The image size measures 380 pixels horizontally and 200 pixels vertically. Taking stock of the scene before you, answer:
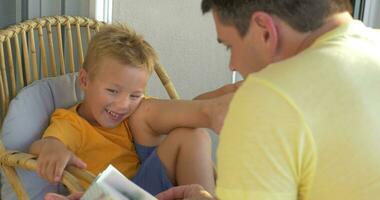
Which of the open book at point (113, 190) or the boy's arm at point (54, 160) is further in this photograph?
the boy's arm at point (54, 160)

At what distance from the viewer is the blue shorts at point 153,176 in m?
1.53

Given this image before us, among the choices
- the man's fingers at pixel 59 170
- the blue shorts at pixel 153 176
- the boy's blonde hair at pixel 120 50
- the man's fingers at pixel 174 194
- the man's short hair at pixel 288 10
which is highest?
the man's short hair at pixel 288 10

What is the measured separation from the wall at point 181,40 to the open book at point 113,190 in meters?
0.95

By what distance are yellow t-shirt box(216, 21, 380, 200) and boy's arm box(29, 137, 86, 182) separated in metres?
0.59

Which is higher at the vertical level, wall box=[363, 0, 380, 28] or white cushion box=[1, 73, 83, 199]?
wall box=[363, 0, 380, 28]

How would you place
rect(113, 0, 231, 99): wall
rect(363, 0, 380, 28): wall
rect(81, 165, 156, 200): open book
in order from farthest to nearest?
1. rect(363, 0, 380, 28): wall
2. rect(113, 0, 231, 99): wall
3. rect(81, 165, 156, 200): open book

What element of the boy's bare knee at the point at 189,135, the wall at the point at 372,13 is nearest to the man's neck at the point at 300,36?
the boy's bare knee at the point at 189,135

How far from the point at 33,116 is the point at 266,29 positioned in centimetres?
95

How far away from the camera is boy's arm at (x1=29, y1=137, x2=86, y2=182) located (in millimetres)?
1337

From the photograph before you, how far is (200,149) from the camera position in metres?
1.55

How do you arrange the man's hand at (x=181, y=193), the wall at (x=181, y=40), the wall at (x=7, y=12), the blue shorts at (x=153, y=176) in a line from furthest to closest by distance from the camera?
the wall at (x=181, y=40), the wall at (x=7, y=12), the blue shorts at (x=153, y=176), the man's hand at (x=181, y=193)

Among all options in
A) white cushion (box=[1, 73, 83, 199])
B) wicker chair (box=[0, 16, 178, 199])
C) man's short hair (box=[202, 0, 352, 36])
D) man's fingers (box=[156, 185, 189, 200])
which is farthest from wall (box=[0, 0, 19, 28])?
man's short hair (box=[202, 0, 352, 36])

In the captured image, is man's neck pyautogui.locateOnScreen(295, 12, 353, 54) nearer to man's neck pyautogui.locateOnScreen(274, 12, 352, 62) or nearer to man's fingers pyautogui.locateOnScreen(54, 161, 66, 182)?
man's neck pyautogui.locateOnScreen(274, 12, 352, 62)

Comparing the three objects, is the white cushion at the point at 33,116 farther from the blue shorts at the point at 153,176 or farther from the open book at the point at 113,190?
the open book at the point at 113,190
